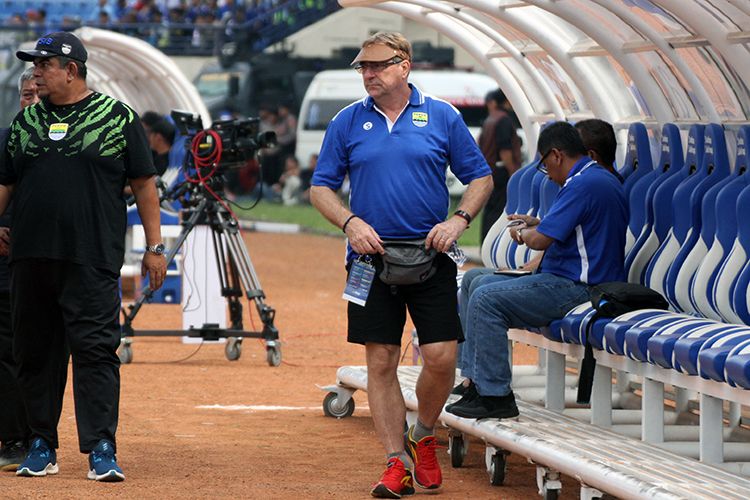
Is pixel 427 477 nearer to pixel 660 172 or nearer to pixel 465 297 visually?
pixel 465 297

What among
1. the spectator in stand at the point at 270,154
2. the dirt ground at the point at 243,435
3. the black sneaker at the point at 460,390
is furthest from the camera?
the spectator in stand at the point at 270,154

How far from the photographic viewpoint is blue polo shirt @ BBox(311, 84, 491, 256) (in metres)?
7.66

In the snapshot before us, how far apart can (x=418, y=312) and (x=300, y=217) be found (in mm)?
26271

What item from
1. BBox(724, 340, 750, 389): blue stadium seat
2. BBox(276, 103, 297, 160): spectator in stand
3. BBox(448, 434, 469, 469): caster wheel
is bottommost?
BBox(276, 103, 297, 160): spectator in stand

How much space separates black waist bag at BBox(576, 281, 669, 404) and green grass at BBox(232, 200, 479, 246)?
19238 millimetres

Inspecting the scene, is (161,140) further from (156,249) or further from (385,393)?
(385,393)

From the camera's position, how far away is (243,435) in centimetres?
977

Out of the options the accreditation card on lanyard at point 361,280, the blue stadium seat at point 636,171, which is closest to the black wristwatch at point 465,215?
the accreditation card on lanyard at point 361,280

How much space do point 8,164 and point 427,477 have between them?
2.40 meters

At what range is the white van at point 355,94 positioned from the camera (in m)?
36.5

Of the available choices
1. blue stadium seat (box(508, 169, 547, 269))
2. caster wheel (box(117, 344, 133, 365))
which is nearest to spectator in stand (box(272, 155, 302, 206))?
caster wheel (box(117, 344, 133, 365))

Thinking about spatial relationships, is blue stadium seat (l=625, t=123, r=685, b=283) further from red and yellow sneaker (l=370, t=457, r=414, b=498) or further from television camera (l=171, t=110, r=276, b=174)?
television camera (l=171, t=110, r=276, b=174)

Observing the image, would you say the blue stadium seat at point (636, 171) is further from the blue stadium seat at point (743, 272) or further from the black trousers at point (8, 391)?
the black trousers at point (8, 391)

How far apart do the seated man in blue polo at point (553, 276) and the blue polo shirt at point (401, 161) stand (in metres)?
0.68
